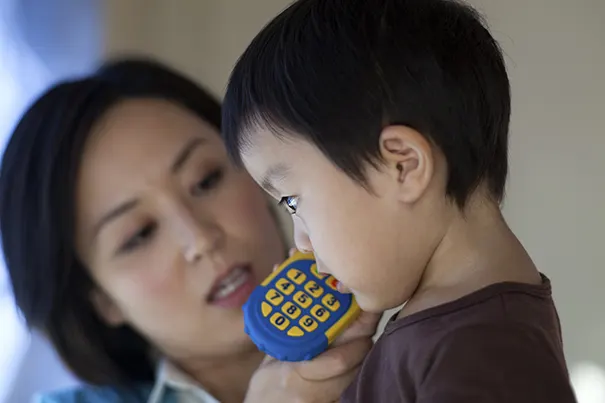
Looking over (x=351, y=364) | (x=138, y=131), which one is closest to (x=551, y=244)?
(x=351, y=364)

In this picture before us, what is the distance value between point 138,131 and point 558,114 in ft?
1.76

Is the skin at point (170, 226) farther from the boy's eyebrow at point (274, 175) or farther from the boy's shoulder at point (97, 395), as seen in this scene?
the boy's eyebrow at point (274, 175)

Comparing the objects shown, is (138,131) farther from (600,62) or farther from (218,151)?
(600,62)

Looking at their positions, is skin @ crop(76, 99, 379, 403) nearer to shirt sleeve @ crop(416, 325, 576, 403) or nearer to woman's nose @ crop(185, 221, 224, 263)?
woman's nose @ crop(185, 221, 224, 263)

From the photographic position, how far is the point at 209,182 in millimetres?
875

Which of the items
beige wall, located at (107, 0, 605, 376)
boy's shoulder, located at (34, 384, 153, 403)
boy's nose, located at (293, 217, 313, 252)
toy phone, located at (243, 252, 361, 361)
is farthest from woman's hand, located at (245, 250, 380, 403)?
beige wall, located at (107, 0, 605, 376)

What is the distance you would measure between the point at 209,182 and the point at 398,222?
41 centimetres

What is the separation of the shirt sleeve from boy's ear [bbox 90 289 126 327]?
59 cm

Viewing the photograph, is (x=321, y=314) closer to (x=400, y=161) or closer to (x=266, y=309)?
(x=266, y=309)

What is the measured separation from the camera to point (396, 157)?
493 millimetres

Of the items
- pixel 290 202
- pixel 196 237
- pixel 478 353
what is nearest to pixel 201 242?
pixel 196 237

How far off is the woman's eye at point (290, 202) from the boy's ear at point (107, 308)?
48cm

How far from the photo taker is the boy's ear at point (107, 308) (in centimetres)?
96

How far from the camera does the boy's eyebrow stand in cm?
52
